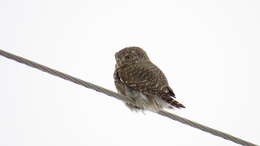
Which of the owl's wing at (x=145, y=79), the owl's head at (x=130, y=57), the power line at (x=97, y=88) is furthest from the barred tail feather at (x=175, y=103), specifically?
the owl's head at (x=130, y=57)

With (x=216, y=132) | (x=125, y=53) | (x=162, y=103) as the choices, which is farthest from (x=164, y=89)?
(x=216, y=132)

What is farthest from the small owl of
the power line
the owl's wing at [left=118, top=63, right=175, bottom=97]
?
the power line

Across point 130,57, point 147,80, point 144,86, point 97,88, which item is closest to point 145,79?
point 147,80

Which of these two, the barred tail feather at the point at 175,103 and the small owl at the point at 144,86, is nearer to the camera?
the barred tail feather at the point at 175,103

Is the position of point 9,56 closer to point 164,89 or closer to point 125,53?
point 164,89

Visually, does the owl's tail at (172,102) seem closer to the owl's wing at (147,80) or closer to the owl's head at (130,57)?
the owl's wing at (147,80)

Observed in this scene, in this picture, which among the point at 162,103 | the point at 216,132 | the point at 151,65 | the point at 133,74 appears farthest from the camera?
the point at 151,65

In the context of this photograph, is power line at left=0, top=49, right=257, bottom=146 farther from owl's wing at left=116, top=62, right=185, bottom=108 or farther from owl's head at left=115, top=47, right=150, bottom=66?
owl's head at left=115, top=47, right=150, bottom=66
